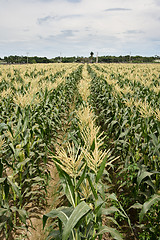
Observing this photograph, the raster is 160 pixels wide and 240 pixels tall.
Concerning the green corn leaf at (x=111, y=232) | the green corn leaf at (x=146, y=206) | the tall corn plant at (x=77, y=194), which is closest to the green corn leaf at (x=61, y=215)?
the tall corn plant at (x=77, y=194)

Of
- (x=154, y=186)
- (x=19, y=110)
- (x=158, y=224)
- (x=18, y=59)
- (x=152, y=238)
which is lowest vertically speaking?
(x=152, y=238)

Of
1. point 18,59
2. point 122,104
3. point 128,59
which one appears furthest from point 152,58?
point 122,104

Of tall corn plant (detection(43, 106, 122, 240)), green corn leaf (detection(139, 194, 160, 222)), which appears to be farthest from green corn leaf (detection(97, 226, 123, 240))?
green corn leaf (detection(139, 194, 160, 222))

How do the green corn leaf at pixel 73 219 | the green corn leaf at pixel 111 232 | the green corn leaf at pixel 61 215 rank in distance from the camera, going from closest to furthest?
the green corn leaf at pixel 73 219 < the green corn leaf at pixel 61 215 < the green corn leaf at pixel 111 232

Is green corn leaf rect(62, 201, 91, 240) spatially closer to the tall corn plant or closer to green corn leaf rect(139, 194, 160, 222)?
the tall corn plant

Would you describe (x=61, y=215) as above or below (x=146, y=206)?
above

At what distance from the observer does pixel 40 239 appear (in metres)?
2.57

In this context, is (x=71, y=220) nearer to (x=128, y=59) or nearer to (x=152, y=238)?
(x=152, y=238)

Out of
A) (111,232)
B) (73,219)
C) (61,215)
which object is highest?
(73,219)

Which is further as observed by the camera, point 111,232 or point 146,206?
point 146,206

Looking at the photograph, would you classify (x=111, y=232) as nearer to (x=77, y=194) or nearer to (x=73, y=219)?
(x=77, y=194)

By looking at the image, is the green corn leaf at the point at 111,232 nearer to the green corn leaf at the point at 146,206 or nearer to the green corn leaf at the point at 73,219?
the green corn leaf at the point at 146,206

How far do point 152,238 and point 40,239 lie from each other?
4.87 feet

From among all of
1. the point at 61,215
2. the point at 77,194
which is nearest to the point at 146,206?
the point at 77,194
